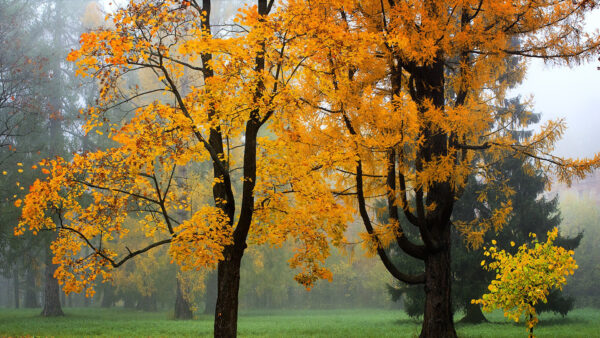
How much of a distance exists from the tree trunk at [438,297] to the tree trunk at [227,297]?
3.72m

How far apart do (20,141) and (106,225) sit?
1574 centimetres

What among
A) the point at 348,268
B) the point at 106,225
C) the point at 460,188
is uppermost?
the point at 460,188

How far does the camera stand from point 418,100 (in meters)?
9.07

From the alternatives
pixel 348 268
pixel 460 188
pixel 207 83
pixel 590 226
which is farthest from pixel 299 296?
pixel 207 83

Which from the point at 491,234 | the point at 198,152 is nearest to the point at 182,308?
the point at 491,234

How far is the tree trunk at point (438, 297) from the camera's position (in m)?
8.88

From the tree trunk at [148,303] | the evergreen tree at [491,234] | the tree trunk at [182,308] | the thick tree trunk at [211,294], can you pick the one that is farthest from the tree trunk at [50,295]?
the evergreen tree at [491,234]

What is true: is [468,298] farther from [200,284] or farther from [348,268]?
[348,268]

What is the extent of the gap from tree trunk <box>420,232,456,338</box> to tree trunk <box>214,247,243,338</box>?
Answer: 3.72m

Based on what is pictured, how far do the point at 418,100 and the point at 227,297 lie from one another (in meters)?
4.97

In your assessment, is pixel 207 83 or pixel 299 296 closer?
pixel 207 83

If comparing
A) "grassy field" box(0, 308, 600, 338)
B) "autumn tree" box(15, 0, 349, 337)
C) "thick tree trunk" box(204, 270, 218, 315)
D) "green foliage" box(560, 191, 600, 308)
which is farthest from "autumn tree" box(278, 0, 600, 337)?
"green foliage" box(560, 191, 600, 308)

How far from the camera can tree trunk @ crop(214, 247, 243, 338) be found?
24.4ft

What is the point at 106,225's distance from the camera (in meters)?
7.66
